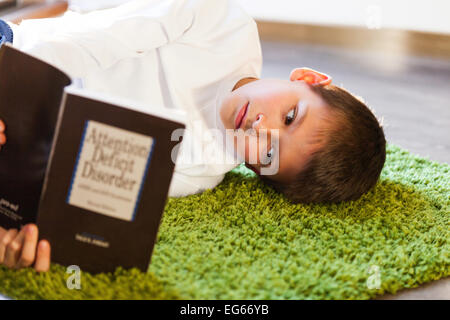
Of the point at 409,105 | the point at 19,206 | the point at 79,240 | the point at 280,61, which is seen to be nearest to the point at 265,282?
the point at 79,240

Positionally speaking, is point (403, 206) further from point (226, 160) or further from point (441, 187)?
point (226, 160)

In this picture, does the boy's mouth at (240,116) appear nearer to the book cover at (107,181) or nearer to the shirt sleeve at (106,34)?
the shirt sleeve at (106,34)

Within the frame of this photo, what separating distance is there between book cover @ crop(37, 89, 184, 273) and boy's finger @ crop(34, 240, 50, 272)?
0.03 ft

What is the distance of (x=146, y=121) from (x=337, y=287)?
0.39 meters

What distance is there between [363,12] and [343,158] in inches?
62.1

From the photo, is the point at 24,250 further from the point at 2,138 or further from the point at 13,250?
the point at 2,138

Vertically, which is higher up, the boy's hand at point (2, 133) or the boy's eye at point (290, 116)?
the boy's eye at point (290, 116)

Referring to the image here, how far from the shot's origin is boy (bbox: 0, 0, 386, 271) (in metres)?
0.97

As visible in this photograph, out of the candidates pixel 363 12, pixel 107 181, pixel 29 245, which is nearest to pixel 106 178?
pixel 107 181

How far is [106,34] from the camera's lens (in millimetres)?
979

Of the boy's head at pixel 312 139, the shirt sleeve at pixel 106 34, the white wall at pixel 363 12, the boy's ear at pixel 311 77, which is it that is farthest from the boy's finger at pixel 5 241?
the white wall at pixel 363 12

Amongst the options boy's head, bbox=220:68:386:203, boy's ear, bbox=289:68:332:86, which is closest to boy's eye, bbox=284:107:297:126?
boy's head, bbox=220:68:386:203

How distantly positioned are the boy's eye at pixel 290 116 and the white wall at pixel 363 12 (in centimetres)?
152

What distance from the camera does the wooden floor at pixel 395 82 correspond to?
4.98 feet
